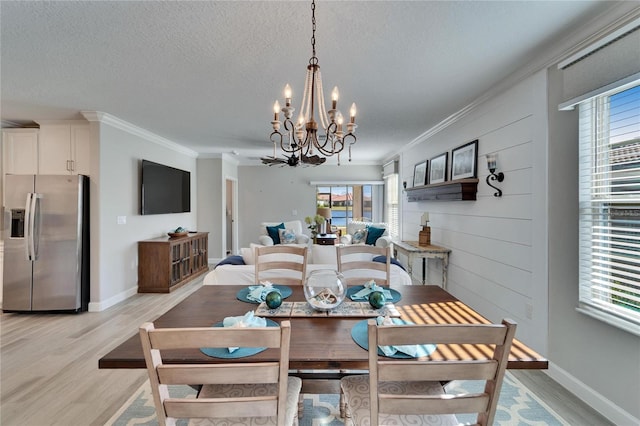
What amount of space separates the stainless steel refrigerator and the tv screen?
3.35 ft

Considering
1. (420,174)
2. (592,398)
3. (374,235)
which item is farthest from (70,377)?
(420,174)

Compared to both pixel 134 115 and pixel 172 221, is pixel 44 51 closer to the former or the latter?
pixel 134 115

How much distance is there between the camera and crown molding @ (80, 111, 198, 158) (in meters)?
3.83

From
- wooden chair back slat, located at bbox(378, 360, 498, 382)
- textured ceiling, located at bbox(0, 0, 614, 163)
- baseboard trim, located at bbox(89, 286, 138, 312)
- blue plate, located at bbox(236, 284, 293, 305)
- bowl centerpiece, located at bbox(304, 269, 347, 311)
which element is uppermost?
textured ceiling, located at bbox(0, 0, 614, 163)

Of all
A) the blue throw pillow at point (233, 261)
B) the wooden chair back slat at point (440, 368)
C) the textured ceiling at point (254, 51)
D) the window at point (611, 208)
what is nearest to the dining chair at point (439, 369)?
the wooden chair back slat at point (440, 368)

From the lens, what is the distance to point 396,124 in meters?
4.45

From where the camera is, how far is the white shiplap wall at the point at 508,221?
8.00 feet

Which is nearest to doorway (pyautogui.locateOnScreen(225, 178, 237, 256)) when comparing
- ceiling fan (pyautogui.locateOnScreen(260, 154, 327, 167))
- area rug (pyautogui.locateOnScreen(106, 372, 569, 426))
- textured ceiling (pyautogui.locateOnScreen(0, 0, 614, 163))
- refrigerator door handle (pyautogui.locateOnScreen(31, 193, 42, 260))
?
ceiling fan (pyautogui.locateOnScreen(260, 154, 327, 167))

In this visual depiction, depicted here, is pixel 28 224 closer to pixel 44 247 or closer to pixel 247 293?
pixel 44 247

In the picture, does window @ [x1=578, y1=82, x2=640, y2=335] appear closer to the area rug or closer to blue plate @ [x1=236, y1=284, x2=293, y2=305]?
the area rug

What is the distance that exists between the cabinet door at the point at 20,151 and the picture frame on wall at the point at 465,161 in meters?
5.57

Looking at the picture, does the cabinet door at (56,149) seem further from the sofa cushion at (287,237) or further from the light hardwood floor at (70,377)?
the sofa cushion at (287,237)

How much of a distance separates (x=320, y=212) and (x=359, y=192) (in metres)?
1.24

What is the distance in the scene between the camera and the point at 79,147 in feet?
13.5
